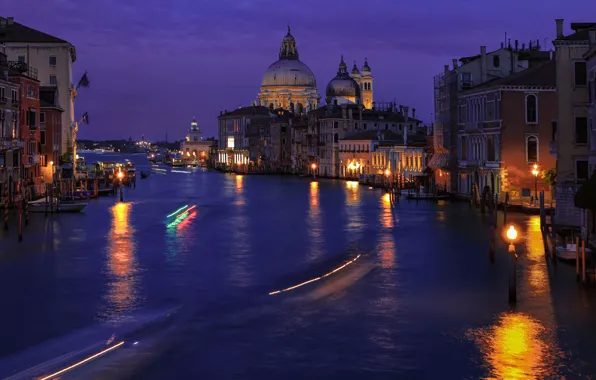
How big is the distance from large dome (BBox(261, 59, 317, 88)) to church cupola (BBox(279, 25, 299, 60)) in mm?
2925

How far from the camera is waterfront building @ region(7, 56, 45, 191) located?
44.0 m

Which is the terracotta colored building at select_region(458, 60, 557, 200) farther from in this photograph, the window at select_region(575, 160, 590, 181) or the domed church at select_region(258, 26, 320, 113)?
the domed church at select_region(258, 26, 320, 113)

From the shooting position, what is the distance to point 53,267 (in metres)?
24.1

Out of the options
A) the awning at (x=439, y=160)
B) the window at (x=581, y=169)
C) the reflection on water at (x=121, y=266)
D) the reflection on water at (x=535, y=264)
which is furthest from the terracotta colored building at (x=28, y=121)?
the window at (x=581, y=169)

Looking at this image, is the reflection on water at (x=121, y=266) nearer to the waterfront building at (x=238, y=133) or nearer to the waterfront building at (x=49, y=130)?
the waterfront building at (x=49, y=130)

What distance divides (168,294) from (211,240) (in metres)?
11.9

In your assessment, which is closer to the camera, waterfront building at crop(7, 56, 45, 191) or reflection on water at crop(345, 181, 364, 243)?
reflection on water at crop(345, 181, 364, 243)

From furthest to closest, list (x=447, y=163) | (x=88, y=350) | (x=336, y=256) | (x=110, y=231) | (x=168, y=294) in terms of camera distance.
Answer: (x=447, y=163), (x=110, y=231), (x=336, y=256), (x=168, y=294), (x=88, y=350)

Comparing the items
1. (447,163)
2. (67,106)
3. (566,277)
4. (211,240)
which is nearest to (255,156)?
(67,106)

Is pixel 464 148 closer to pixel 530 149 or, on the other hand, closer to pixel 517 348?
pixel 530 149

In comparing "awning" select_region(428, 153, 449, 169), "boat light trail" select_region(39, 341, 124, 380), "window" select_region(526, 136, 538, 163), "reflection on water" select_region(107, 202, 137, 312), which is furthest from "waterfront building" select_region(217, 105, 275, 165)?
"boat light trail" select_region(39, 341, 124, 380)

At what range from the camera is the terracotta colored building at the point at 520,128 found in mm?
42844

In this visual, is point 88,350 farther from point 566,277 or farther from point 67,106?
point 67,106

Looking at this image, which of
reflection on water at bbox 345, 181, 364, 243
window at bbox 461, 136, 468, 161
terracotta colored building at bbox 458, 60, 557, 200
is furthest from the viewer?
window at bbox 461, 136, 468, 161
